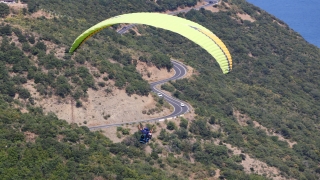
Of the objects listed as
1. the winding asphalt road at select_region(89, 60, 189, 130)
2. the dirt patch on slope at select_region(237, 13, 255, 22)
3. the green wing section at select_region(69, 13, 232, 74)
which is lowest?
the winding asphalt road at select_region(89, 60, 189, 130)

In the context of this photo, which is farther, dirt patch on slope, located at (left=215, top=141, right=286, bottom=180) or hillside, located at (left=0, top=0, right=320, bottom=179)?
dirt patch on slope, located at (left=215, top=141, right=286, bottom=180)

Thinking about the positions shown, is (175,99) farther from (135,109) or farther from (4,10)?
(4,10)

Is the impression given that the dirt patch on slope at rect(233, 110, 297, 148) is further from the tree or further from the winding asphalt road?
the tree

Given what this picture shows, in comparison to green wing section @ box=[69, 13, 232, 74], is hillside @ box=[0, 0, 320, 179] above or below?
below

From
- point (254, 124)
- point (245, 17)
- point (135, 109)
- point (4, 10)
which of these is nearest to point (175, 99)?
point (135, 109)

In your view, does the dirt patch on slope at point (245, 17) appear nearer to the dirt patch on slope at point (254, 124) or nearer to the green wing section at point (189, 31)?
the dirt patch on slope at point (254, 124)

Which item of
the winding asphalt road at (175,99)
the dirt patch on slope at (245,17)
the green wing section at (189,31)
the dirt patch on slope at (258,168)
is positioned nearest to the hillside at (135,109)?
the dirt patch on slope at (258,168)

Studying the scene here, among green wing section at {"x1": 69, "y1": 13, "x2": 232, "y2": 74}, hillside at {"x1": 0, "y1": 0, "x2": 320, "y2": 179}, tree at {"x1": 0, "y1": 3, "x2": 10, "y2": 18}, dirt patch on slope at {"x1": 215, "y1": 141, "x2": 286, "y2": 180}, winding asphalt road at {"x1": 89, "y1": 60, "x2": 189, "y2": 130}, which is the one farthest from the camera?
tree at {"x1": 0, "y1": 3, "x2": 10, "y2": 18}

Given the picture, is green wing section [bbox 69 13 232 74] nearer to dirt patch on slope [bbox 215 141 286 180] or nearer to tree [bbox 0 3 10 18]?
dirt patch on slope [bbox 215 141 286 180]

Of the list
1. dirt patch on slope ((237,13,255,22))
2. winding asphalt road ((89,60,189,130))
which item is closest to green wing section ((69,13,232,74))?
winding asphalt road ((89,60,189,130))

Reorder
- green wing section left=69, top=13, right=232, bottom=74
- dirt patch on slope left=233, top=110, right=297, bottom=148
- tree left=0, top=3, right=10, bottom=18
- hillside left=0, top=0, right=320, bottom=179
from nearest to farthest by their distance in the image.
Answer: green wing section left=69, top=13, right=232, bottom=74 → hillside left=0, top=0, right=320, bottom=179 → tree left=0, top=3, right=10, bottom=18 → dirt patch on slope left=233, top=110, right=297, bottom=148
